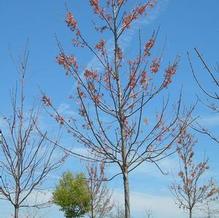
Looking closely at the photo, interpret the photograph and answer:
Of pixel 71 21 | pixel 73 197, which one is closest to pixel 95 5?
pixel 71 21

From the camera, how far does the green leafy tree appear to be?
25.3m

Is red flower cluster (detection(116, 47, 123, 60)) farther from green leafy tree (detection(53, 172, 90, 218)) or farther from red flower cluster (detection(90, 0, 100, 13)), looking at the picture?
green leafy tree (detection(53, 172, 90, 218))

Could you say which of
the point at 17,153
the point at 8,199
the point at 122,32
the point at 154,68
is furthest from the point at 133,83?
the point at 8,199

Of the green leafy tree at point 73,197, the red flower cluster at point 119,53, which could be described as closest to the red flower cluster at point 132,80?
the red flower cluster at point 119,53

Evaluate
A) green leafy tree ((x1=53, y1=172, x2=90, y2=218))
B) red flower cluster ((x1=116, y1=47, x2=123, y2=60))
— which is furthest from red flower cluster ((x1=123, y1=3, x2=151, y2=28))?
green leafy tree ((x1=53, y1=172, x2=90, y2=218))

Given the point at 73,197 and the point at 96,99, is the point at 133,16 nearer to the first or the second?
the point at 96,99

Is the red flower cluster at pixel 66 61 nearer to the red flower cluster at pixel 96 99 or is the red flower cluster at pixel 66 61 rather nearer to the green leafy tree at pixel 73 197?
the red flower cluster at pixel 96 99

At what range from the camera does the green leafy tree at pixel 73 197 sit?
2528 centimetres

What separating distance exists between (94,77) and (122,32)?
3.23 ft

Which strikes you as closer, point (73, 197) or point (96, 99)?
point (96, 99)

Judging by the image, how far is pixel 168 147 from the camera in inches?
283

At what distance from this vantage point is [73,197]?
26.0 metres

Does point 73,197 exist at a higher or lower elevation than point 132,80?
higher

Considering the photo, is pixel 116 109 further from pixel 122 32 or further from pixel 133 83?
pixel 122 32
